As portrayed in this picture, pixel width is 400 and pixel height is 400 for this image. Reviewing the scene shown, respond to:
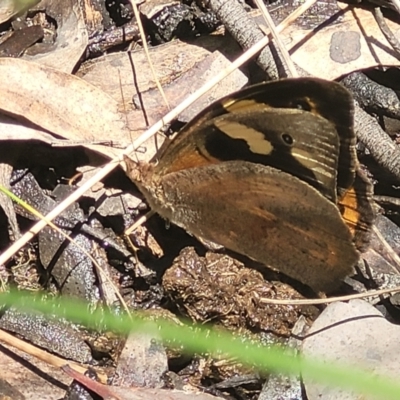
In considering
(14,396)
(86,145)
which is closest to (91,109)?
(86,145)

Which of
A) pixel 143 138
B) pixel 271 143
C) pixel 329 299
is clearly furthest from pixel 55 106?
pixel 329 299

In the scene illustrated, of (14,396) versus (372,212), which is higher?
(372,212)

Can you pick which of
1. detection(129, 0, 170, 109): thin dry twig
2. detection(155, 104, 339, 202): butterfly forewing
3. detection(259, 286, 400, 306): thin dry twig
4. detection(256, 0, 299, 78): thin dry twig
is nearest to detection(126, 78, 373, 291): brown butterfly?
detection(155, 104, 339, 202): butterfly forewing

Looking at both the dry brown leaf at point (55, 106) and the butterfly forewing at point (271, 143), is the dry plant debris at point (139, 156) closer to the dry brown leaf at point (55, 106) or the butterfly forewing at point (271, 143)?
the dry brown leaf at point (55, 106)

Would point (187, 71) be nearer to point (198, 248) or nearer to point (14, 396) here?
point (198, 248)

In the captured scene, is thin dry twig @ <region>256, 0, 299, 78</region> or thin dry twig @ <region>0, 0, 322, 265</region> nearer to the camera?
thin dry twig @ <region>0, 0, 322, 265</region>

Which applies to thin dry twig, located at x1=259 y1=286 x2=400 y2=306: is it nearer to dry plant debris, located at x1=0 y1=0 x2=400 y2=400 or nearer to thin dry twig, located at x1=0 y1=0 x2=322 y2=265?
dry plant debris, located at x1=0 y1=0 x2=400 y2=400
